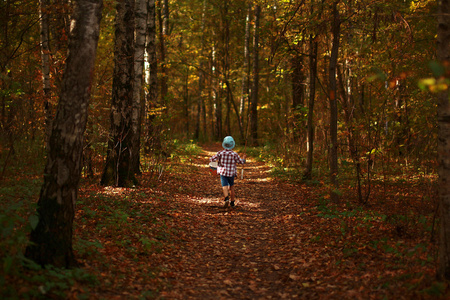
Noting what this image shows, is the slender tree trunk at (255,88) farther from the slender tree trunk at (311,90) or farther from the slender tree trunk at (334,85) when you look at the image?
the slender tree trunk at (334,85)

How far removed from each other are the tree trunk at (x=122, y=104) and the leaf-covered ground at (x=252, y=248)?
0.73 m

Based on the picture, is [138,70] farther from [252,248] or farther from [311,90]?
[252,248]

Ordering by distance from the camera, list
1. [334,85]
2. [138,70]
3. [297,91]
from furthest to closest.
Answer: [297,91] < [138,70] < [334,85]

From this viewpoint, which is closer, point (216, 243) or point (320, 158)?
point (216, 243)

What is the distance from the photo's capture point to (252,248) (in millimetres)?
6750

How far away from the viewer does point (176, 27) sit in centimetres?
2638

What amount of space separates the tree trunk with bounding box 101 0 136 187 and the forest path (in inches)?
77.0

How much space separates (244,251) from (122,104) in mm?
5245

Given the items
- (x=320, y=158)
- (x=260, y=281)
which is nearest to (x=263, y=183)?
(x=320, y=158)

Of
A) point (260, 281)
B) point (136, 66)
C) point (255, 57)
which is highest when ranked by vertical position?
point (255, 57)

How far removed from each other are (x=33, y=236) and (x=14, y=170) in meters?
7.35

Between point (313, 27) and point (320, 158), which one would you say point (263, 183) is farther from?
point (313, 27)

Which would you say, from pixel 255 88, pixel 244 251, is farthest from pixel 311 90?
pixel 255 88

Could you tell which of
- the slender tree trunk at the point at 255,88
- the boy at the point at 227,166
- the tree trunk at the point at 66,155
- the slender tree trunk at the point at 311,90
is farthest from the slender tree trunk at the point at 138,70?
the slender tree trunk at the point at 255,88
